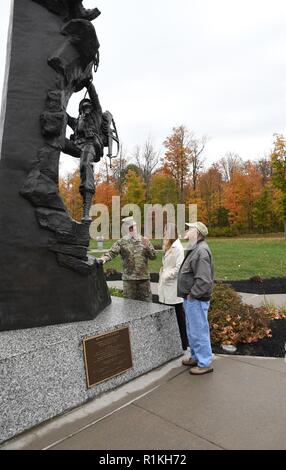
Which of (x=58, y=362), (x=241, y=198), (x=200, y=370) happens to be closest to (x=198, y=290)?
(x=200, y=370)

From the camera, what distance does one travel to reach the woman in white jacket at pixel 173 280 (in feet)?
16.5

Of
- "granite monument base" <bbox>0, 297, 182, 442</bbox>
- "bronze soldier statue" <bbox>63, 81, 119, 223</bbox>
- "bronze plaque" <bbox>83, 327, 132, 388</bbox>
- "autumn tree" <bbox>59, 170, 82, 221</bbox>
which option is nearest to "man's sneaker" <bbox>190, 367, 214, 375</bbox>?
"granite monument base" <bbox>0, 297, 182, 442</bbox>

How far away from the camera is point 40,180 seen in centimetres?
405

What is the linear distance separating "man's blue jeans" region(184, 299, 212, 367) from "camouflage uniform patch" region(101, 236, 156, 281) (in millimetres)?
1448

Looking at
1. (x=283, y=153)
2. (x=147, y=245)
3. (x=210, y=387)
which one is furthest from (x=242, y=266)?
(x=283, y=153)

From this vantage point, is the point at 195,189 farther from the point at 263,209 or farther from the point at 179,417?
the point at 179,417

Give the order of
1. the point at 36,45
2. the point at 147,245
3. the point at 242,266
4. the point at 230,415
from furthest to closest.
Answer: the point at 242,266 < the point at 147,245 < the point at 36,45 < the point at 230,415

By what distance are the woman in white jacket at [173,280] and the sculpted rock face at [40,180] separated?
1119mm

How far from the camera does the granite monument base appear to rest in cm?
287

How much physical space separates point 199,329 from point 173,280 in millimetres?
1136

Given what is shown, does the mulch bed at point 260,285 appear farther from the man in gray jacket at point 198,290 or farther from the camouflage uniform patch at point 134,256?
the man in gray jacket at point 198,290
